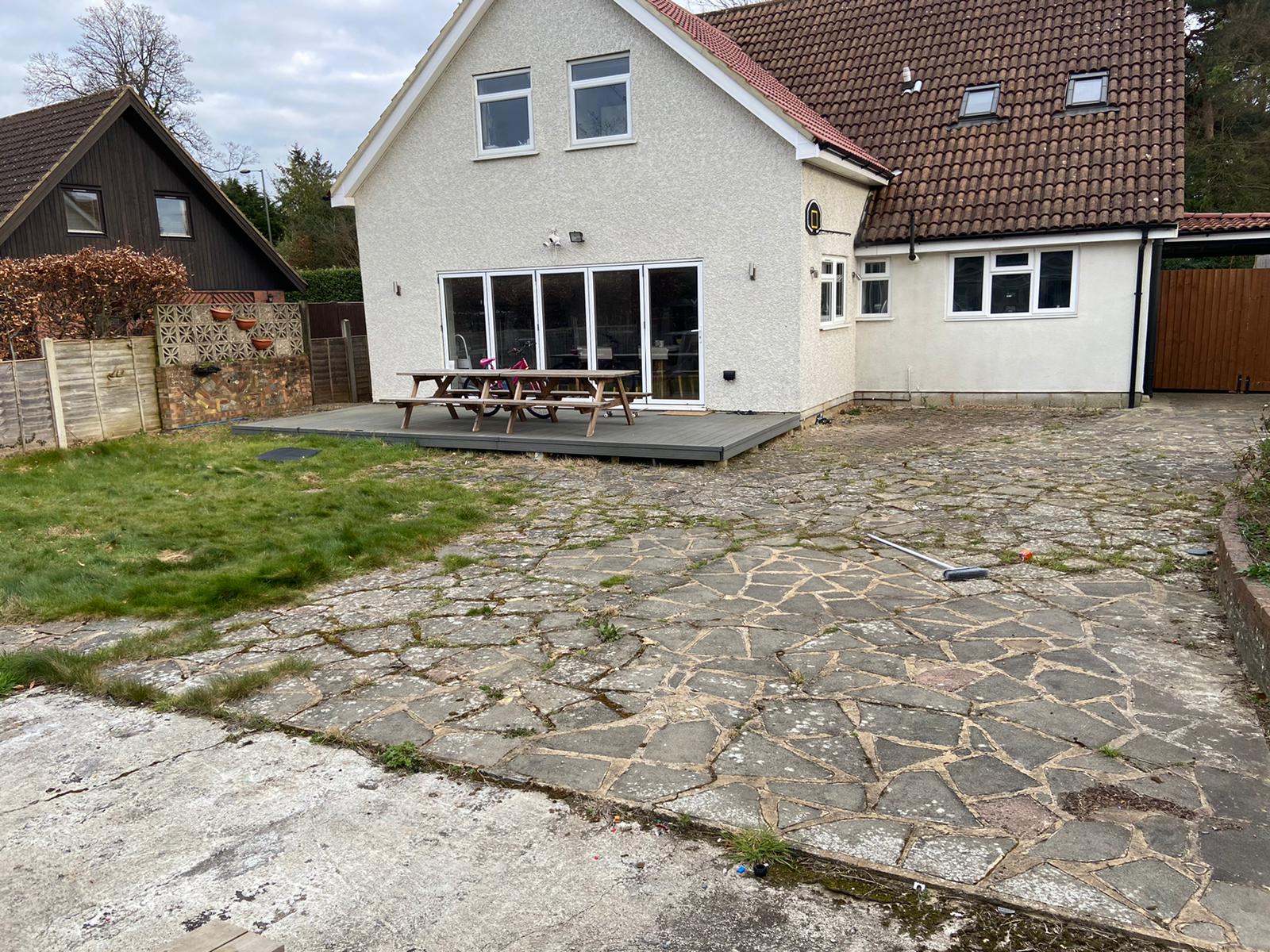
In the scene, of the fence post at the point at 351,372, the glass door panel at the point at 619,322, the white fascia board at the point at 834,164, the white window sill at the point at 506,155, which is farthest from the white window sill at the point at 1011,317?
the fence post at the point at 351,372

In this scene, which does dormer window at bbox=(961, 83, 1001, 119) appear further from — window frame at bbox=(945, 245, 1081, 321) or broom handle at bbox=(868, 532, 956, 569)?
broom handle at bbox=(868, 532, 956, 569)

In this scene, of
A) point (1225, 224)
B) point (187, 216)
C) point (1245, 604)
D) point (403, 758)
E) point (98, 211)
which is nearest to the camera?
point (403, 758)

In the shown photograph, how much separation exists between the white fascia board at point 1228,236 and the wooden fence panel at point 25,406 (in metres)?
16.4

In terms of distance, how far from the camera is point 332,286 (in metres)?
28.8

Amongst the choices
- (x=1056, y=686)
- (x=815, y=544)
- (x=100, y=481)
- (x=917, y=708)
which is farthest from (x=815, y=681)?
(x=100, y=481)

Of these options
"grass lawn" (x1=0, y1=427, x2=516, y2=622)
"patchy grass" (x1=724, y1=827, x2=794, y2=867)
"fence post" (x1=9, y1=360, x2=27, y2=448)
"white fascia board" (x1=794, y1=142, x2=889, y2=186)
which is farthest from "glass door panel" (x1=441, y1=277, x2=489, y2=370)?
"patchy grass" (x1=724, y1=827, x2=794, y2=867)

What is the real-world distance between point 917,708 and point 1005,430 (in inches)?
Result: 361

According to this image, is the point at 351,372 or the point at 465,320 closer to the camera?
the point at 465,320

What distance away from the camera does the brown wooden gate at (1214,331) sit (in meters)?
15.5

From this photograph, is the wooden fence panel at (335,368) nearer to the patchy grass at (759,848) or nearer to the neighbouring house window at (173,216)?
the neighbouring house window at (173,216)

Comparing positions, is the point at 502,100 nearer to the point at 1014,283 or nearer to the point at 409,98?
the point at 409,98

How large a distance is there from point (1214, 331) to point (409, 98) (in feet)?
46.2

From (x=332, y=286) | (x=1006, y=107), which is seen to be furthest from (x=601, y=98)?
(x=332, y=286)

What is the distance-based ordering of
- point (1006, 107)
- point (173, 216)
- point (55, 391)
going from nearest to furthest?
point (55, 391), point (1006, 107), point (173, 216)
